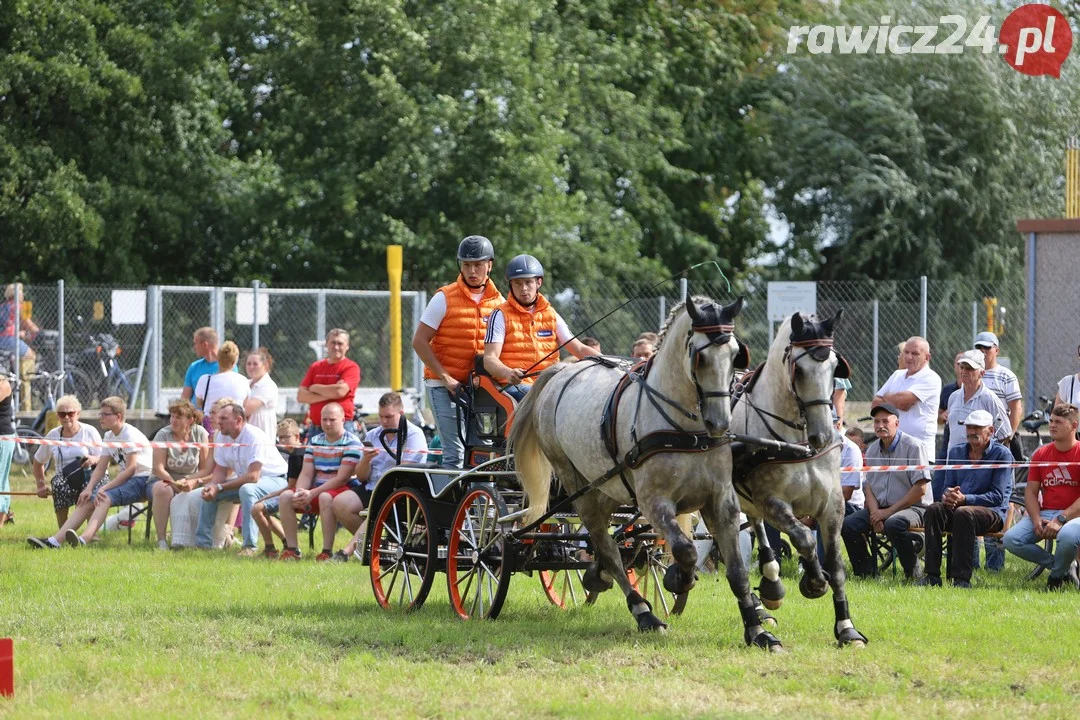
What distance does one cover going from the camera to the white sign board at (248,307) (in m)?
18.9

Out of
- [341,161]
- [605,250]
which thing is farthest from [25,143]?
[605,250]

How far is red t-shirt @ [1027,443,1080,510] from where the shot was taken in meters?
10.5

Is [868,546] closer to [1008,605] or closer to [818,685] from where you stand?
[1008,605]

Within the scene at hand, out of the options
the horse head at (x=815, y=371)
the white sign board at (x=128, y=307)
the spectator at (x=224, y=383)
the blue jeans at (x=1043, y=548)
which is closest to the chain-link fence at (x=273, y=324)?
the white sign board at (x=128, y=307)

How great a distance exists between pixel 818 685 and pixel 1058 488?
4.66m

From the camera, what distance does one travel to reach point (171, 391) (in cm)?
1900

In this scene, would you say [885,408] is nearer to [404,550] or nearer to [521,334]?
[521,334]

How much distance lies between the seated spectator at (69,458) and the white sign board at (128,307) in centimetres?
488

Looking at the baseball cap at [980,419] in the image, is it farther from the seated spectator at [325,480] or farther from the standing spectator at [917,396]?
the seated spectator at [325,480]

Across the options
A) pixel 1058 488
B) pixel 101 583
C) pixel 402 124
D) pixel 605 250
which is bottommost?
pixel 101 583

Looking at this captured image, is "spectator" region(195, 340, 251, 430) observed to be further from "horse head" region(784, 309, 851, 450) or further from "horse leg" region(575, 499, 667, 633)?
"horse head" region(784, 309, 851, 450)

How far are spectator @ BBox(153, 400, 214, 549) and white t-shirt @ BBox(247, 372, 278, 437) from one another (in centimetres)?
55

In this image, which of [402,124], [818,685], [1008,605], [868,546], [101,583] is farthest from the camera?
[402,124]
